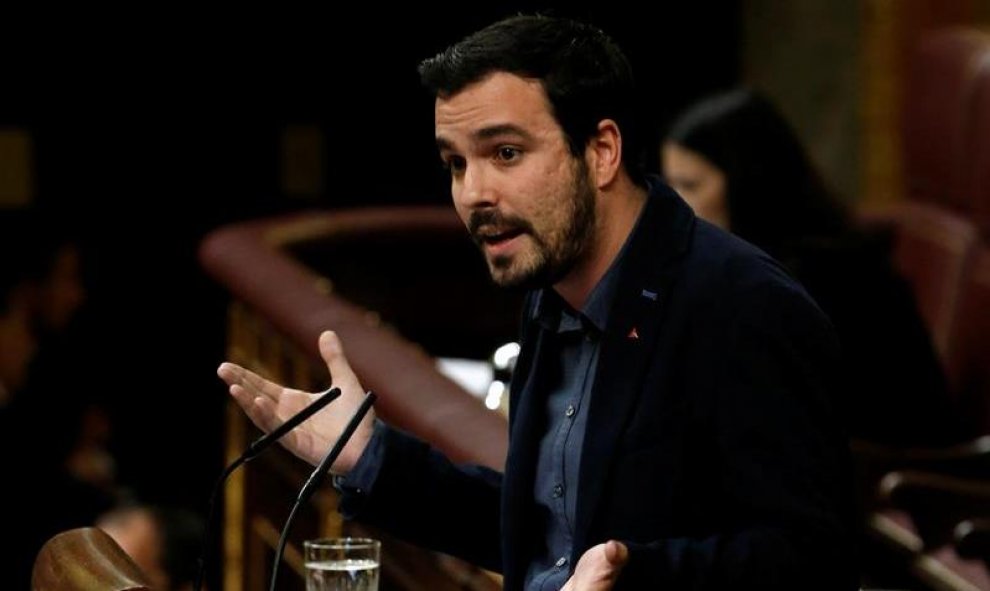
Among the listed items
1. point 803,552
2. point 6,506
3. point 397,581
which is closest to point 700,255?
point 803,552

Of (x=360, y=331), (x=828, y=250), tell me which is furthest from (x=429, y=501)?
(x=828, y=250)

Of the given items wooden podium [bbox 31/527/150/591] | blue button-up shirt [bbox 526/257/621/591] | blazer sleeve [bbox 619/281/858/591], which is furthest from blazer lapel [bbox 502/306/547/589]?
wooden podium [bbox 31/527/150/591]

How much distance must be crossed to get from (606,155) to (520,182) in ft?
0.29

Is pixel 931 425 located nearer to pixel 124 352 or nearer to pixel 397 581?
pixel 397 581

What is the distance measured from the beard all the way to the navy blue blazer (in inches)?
2.1

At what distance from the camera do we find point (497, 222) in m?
1.85

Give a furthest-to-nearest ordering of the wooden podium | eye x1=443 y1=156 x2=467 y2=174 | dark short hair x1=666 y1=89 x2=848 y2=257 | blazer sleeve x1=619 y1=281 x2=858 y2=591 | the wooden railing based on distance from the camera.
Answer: dark short hair x1=666 y1=89 x2=848 y2=257, the wooden railing, eye x1=443 y1=156 x2=467 y2=174, the wooden podium, blazer sleeve x1=619 y1=281 x2=858 y2=591

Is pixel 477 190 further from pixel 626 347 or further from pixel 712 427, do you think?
pixel 712 427

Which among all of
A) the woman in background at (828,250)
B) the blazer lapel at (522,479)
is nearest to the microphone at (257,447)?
the blazer lapel at (522,479)

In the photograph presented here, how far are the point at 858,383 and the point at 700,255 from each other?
2155 millimetres

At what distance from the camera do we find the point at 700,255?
5.87ft

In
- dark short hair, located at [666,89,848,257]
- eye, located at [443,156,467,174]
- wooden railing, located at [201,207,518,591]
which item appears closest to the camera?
eye, located at [443,156,467,174]

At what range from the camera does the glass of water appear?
1.90 meters

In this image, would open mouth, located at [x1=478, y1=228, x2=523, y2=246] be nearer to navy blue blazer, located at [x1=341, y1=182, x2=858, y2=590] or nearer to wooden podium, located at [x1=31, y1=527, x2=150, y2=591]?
navy blue blazer, located at [x1=341, y1=182, x2=858, y2=590]
